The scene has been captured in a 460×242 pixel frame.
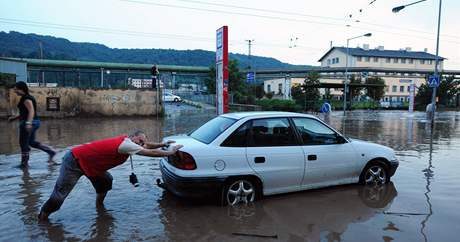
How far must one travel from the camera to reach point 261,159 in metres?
5.65

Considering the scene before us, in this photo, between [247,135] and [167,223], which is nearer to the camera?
[167,223]

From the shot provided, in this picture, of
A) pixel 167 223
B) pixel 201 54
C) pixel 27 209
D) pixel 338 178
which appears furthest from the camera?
pixel 201 54

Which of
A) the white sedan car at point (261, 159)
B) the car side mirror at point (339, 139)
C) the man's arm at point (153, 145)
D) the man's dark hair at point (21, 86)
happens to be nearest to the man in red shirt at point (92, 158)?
the man's arm at point (153, 145)

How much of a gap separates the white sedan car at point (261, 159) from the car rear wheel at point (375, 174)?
35 millimetres

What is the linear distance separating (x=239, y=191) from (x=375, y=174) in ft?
9.05

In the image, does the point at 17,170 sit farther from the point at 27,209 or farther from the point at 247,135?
the point at 247,135

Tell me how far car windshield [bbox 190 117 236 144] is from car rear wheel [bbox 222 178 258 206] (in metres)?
0.73

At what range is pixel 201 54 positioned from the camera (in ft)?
363

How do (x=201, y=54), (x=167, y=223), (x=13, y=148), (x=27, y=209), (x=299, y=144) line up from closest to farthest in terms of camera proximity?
(x=167, y=223) → (x=27, y=209) → (x=299, y=144) → (x=13, y=148) → (x=201, y=54)

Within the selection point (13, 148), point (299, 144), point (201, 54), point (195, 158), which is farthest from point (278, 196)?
point (201, 54)

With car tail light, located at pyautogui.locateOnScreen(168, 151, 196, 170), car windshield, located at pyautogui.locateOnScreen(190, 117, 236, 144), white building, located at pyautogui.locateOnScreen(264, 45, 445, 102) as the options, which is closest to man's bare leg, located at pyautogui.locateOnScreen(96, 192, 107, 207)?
car tail light, located at pyautogui.locateOnScreen(168, 151, 196, 170)

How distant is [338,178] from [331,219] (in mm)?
1288

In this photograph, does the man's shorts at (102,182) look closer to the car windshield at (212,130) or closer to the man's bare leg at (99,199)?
the man's bare leg at (99,199)

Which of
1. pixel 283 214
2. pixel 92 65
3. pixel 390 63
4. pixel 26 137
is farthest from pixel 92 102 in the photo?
pixel 390 63
